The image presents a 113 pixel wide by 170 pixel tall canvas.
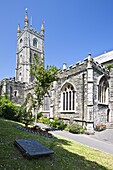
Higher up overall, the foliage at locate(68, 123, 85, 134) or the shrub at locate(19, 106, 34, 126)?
the shrub at locate(19, 106, 34, 126)

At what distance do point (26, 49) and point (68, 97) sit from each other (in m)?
35.2

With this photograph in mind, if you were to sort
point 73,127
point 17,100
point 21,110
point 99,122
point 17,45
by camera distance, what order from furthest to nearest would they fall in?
point 17,45
point 17,100
point 21,110
point 99,122
point 73,127

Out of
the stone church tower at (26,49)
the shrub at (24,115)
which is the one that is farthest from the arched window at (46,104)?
the stone church tower at (26,49)

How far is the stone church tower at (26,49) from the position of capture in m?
47.4

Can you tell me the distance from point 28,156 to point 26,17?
5559 centimetres

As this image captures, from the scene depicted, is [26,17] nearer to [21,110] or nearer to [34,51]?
[34,51]

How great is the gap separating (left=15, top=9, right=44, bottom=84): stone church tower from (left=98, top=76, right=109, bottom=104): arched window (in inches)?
1220

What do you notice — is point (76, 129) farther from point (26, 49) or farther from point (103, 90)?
point (26, 49)

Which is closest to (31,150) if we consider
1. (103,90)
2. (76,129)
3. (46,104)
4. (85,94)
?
(76,129)

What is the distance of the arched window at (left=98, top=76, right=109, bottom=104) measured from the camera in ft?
55.7

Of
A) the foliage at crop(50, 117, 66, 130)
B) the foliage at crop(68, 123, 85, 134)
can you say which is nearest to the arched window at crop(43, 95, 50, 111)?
→ the foliage at crop(50, 117, 66, 130)

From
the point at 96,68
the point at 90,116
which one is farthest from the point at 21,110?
the point at 96,68

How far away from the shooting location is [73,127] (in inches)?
575

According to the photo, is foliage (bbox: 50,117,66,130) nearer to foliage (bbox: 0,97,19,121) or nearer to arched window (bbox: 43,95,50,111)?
foliage (bbox: 0,97,19,121)
